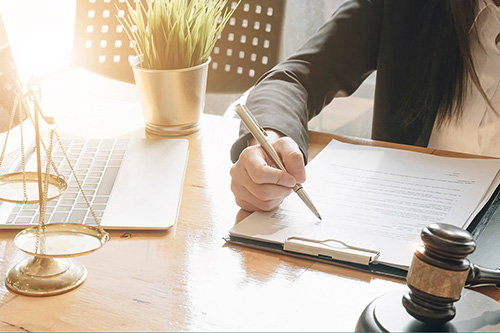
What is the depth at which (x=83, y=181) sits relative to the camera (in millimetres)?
854

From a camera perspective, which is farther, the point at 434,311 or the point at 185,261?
the point at 185,261

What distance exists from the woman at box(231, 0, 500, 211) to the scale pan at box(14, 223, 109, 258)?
48cm

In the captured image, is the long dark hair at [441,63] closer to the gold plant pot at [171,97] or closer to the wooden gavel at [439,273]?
the gold plant pot at [171,97]

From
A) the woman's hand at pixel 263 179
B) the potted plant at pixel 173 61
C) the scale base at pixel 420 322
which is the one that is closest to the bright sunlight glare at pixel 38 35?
the potted plant at pixel 173 61

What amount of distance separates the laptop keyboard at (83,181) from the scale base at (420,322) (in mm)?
369

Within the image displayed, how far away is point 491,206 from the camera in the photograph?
2.64ft

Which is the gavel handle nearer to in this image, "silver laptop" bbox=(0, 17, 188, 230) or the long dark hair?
"silver laptop" bbox=(0, 17, 188, 230)

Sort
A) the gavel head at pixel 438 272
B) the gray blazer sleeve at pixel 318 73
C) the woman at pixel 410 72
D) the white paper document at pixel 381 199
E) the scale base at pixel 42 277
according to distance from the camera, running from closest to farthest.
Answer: the gavel head at pixel 438 272 → the scale base at pixel 42 277 → the white paper document at pixel 381 199 → the gray blazer sleeve at pixel 318 73 → the woman at pixel 410 72

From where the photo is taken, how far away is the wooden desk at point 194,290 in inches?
22.4

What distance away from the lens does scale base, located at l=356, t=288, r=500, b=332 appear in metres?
0.53

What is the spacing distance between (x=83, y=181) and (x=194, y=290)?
31 centimetres

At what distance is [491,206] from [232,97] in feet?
5.99

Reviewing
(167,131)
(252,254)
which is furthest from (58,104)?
(252,254)

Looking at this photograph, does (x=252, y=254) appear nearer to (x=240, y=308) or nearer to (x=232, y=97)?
(x=240, y=308)
